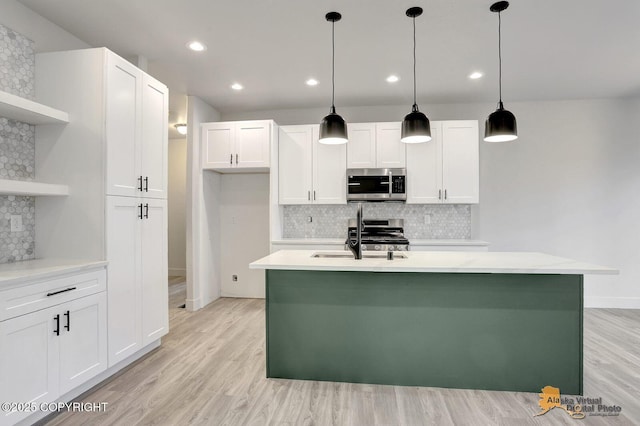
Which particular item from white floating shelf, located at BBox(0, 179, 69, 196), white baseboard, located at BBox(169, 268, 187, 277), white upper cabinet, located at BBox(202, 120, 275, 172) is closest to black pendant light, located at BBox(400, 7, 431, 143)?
white upper cabinet, located at BBox(202, 120, 275, 172)

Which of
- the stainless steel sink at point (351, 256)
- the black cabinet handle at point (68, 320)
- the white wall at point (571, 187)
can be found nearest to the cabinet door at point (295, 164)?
the stainless steel sink at point (351, 256)

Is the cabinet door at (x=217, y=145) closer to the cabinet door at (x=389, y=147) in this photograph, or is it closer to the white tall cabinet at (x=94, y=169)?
the white tall cabinet at (x=94, y=169)

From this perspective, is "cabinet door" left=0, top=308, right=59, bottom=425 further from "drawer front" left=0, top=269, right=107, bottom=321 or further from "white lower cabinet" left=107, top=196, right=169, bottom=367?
"white lower cabinet" left=107, top=196, right=169, bottom=367

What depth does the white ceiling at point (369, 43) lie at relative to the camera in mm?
2414

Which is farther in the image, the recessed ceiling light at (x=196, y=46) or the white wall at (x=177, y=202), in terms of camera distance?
the white wall at (x=177, y=202)

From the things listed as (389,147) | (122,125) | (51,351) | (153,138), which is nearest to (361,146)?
(389,147)

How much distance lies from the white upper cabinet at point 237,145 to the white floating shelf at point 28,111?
6.49 feet

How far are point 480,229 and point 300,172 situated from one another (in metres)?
2.61

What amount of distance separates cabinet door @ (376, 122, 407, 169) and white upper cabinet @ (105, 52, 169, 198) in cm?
255

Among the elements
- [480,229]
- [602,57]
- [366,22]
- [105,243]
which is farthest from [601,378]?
[105,243]

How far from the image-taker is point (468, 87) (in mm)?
3922

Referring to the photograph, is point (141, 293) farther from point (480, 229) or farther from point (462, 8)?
point (480, 229)

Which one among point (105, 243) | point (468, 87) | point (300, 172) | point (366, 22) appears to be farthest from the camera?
point (300, 172)

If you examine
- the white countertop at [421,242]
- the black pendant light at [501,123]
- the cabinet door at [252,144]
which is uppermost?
the cabinet door at [252,144]
